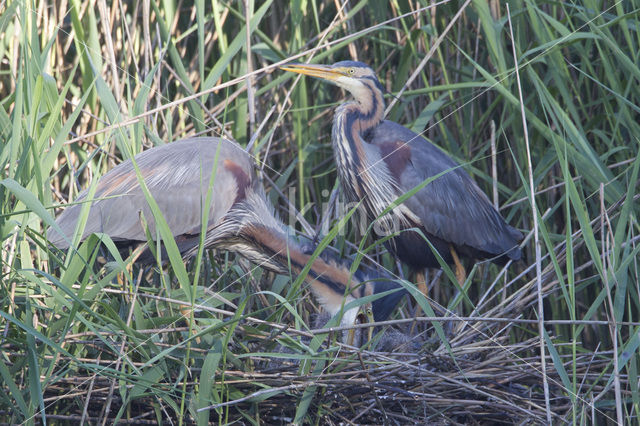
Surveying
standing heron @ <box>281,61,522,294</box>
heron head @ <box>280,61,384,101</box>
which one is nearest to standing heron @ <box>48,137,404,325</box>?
standing heron @ <box>281,61,522,294</box>

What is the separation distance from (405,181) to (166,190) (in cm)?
86

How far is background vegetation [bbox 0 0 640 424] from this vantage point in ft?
6.12

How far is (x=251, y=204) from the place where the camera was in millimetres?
2898

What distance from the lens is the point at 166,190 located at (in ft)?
9.02

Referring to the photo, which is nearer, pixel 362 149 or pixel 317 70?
pixel 317 70

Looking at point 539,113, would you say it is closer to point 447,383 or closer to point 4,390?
point 447,383

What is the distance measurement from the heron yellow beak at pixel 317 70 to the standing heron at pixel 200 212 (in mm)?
352

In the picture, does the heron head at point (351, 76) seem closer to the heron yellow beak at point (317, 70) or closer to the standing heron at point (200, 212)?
the heron yellow beak at point (317, 70)

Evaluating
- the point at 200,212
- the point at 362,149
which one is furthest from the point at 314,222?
the point at 200,212

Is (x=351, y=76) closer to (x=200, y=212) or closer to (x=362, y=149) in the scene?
(x=362, y=149)

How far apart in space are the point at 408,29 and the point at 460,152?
0.51 meters

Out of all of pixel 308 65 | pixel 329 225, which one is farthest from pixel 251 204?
pixel 308 65

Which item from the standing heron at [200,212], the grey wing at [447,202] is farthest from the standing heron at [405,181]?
the standing heron at [200,212]

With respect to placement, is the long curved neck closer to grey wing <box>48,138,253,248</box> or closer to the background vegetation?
the background vegetation
